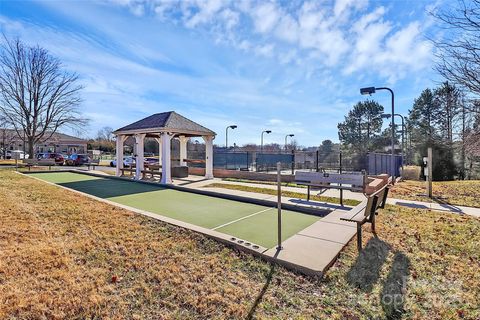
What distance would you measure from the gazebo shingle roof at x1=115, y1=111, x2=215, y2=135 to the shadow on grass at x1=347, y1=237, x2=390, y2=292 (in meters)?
10.4

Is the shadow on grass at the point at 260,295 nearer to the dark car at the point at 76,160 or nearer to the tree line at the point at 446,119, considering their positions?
the tree line at the point at 446,119

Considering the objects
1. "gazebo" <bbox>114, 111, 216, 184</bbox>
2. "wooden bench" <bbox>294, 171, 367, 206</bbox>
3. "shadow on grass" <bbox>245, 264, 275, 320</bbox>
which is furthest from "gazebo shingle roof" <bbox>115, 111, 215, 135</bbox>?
"shadow on grass" <bbox>245, 264, 275, 320</bbox>

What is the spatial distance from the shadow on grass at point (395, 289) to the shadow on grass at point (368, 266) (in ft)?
0.46

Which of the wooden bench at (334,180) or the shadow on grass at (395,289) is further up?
the wooden bench at (334,180)

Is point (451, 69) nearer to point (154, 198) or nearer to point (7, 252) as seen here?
point (154, 198)

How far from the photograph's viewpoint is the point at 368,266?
3.49 m

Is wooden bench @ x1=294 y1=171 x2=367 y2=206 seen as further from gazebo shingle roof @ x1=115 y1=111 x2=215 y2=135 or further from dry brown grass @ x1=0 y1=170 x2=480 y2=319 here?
gazebo shingle roof @ x1=115 y1=111 x2=215 y2=135

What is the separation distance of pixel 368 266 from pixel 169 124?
36.3 feet

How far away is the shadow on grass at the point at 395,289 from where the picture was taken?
2.56 m

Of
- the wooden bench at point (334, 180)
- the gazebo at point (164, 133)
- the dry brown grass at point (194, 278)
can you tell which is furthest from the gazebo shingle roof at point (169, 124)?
the dry brown grass at point (194, 278)

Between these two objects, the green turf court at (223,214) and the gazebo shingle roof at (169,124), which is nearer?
the green turf court at (223,214)

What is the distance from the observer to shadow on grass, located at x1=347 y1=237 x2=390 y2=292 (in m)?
3.09

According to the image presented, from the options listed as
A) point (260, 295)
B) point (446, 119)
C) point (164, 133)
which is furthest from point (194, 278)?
point (446, 119)

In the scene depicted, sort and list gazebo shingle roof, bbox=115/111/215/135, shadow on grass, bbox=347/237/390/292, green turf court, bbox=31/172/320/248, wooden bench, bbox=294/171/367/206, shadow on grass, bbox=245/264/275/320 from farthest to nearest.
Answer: gazebo shingle roof, bbox=115/111/215/135 → wooden bench, bbox=294/171/367/206 → green turf court, bbox=31/172/320/248 → shadow on grass, bbox=347/237/390/292 → shadow on grass, bbox=245/264/275/320
